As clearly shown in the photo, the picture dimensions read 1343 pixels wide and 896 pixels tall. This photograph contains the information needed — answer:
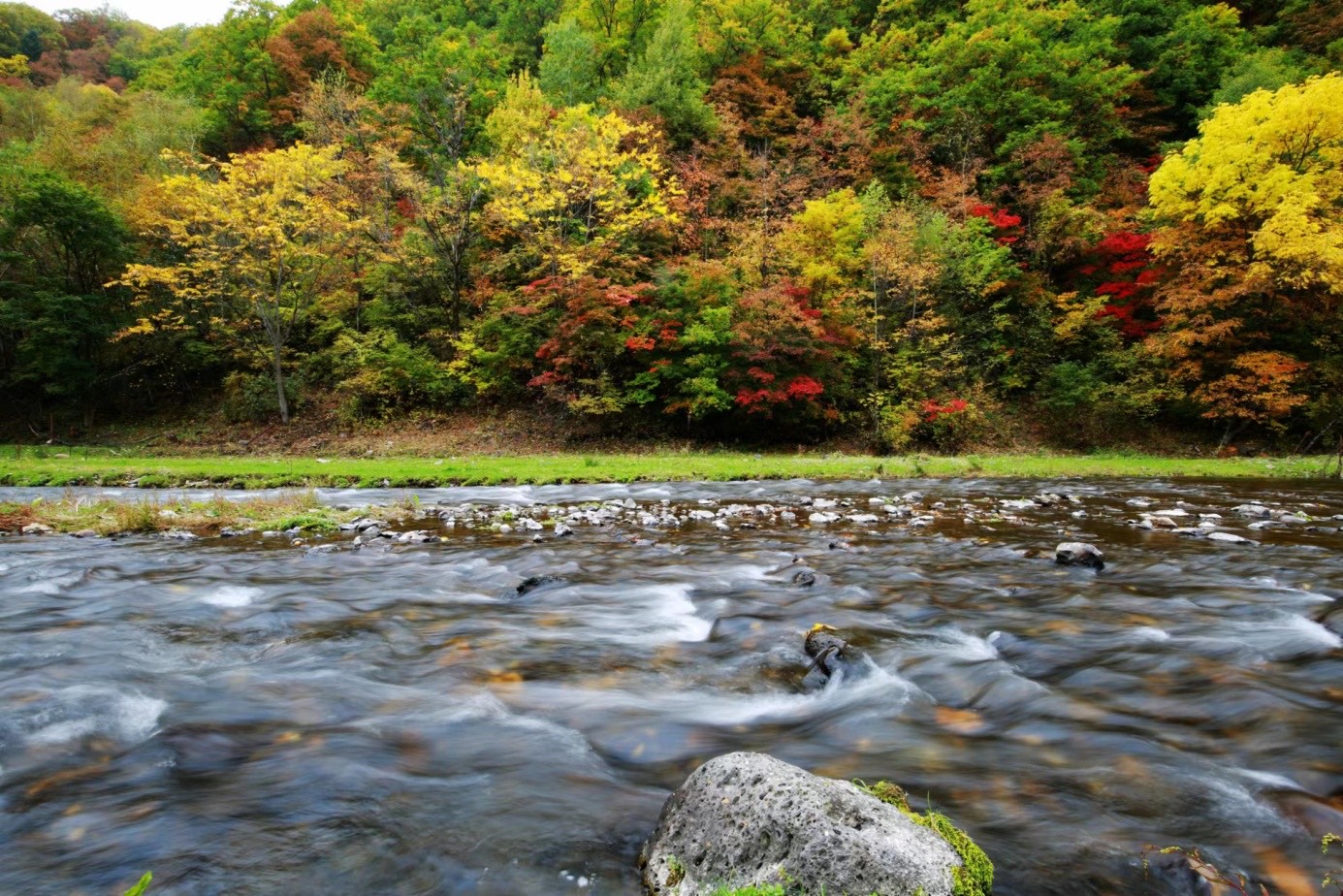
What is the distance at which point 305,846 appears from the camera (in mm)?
2570

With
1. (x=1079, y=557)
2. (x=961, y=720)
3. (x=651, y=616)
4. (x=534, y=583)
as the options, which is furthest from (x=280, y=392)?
(x=961, y=720)

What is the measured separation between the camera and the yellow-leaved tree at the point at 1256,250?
902 inches

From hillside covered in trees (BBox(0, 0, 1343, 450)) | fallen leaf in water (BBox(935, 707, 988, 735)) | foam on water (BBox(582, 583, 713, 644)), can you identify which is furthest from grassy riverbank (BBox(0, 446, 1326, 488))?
fallen leaf in water (BBox(935, 707, 988, 735))

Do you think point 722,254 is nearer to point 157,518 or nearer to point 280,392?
point 280,392

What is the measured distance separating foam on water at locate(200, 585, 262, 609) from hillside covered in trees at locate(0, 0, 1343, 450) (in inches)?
739

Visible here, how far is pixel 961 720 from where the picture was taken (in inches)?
149

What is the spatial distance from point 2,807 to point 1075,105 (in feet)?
167

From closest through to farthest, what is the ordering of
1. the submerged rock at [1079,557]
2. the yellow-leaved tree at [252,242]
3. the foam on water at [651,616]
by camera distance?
1. the foam on water at [651,616]
2. the submerged rock at [1079,557]
3. the yellow-leaved tree at [252,242]

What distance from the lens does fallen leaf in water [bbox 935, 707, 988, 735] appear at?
145 inches

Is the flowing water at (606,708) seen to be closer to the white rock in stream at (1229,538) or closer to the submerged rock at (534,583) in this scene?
the submerged rock at (534,583)

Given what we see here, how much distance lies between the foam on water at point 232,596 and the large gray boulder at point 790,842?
5794 mm

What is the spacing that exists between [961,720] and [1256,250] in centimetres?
2982

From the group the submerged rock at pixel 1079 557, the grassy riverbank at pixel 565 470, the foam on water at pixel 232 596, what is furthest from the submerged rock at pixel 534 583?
the grassy riverbank at pixel 565 470

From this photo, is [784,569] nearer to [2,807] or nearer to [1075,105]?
[2,807]
